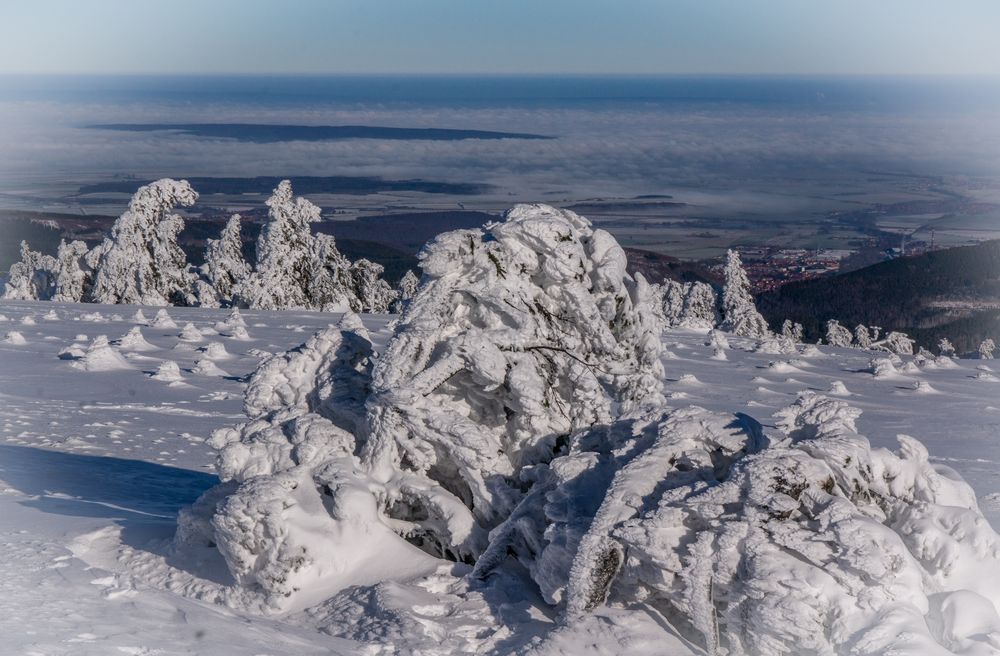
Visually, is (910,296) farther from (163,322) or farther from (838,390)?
(163,322)

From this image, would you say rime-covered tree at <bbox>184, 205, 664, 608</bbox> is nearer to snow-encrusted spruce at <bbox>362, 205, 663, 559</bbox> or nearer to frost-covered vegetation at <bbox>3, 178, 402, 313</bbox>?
snow-encrusted spruce at <bbox>362, 205, 663, 559</bbox>

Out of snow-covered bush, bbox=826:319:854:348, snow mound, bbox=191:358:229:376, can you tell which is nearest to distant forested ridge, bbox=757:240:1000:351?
snow-covered bush, bbox=826:319:854:348

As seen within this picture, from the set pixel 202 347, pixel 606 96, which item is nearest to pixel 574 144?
pixel 202 347

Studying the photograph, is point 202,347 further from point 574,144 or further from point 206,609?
point 574,144

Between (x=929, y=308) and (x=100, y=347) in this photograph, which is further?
(x=929, y=308)

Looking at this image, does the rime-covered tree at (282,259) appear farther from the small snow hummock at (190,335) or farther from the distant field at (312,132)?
the distant field at (312,132)

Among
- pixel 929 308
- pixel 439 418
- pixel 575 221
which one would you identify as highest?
pixel 575 221

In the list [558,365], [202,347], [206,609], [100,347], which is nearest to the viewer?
[206,609]
